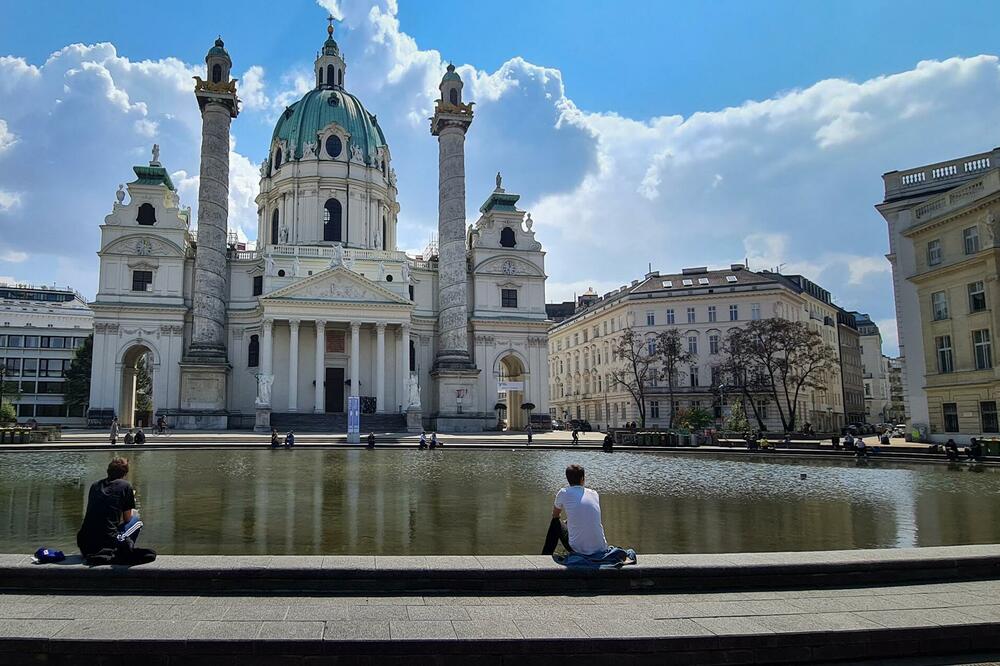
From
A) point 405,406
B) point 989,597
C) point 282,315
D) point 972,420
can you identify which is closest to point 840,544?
point 989,597

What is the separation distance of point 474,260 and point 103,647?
6138cm

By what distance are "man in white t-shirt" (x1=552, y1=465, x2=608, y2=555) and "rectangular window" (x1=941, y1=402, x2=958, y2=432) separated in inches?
1446

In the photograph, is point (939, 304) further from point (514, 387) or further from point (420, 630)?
point (420, 630)

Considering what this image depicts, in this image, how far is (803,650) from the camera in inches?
223

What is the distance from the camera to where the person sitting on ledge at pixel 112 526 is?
7102mm

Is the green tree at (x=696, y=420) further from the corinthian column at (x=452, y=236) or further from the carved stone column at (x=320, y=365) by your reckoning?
the carved stone column at (x=320, y=365)

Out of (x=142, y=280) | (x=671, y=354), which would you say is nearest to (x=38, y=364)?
(x=142, y=280)

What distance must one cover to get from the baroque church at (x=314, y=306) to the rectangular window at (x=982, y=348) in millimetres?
32172

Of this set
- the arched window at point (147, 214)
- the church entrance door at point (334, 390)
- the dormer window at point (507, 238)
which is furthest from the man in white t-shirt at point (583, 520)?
the arched window at point (147, 214)

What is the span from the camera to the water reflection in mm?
9859

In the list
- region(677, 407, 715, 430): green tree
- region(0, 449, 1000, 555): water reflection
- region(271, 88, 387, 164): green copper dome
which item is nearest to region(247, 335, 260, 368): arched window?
region(271, 88, 387, 164): green copper dome

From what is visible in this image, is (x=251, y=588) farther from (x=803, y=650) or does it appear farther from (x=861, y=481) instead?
(x=861, y=481)

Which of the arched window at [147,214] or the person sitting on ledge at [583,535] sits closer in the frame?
the person sitting on ledge at [583,535]

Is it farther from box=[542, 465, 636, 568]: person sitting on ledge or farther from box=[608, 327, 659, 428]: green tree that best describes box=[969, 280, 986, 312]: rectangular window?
box=[542, 465, 636, 568]: person sitting on ledge
